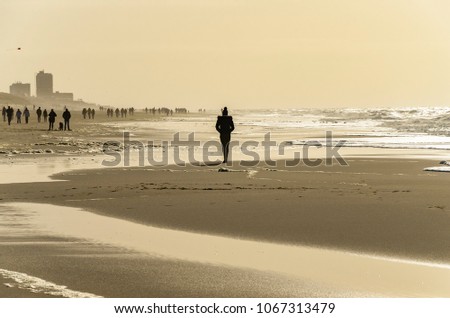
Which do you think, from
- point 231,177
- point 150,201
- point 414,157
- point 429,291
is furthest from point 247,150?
point 429,291

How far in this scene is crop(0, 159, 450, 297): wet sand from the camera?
23.6ft

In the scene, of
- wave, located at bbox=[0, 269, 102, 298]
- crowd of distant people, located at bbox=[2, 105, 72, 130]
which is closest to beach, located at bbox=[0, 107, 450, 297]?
wave, located at bbox=[0, 269, 102, 298]

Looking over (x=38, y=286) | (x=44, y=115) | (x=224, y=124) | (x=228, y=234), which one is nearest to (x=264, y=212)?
(x=228, y=234)

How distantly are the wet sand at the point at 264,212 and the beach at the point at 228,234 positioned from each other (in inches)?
0.9

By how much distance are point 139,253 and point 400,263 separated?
118 inches

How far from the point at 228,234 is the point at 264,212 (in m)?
1.97

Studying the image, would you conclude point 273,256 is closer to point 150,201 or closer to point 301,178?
point 150,201

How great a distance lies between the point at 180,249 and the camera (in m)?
9.02

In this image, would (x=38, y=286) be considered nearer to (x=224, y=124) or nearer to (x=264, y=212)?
(x=264, y=212)

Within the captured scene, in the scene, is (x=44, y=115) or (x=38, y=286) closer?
(x=38, y=286)

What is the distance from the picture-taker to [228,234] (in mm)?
10180

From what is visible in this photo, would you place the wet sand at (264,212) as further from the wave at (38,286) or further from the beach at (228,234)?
the wave at (38,286)

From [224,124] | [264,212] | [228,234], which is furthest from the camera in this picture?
[224,124]

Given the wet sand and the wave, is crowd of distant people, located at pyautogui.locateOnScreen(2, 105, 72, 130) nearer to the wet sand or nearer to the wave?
the wet sand
